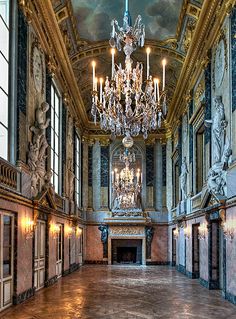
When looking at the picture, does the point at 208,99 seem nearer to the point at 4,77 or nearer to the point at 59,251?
the point at 4,77

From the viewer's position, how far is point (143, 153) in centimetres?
2920

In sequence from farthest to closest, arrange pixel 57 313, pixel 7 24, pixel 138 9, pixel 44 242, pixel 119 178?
pixel 119 178
pixel 138 9
pixel 44 242
pixel 7 24
pixel 57 313

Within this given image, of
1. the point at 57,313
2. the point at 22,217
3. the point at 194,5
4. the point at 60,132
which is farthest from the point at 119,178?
the point at 57,313

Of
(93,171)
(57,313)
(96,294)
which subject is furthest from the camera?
(93,171)

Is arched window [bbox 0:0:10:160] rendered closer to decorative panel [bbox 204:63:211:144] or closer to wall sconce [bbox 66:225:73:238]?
decorative panel [bbox 204:63:211:144]

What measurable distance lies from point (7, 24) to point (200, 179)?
969cm

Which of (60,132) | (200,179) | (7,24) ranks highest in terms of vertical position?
(7,24)

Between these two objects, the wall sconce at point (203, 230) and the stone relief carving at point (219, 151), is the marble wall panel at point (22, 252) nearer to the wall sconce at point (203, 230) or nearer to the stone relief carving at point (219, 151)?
the stone relief carving at point (219, 151)

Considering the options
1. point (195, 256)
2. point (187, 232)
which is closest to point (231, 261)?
point (195, 256)

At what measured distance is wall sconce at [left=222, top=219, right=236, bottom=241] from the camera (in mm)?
12222

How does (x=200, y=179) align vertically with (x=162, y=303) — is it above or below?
above

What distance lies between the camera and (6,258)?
11352 millimetres

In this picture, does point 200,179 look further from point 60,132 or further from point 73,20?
point 73,20

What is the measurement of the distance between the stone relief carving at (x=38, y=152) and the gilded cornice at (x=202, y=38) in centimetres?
556
